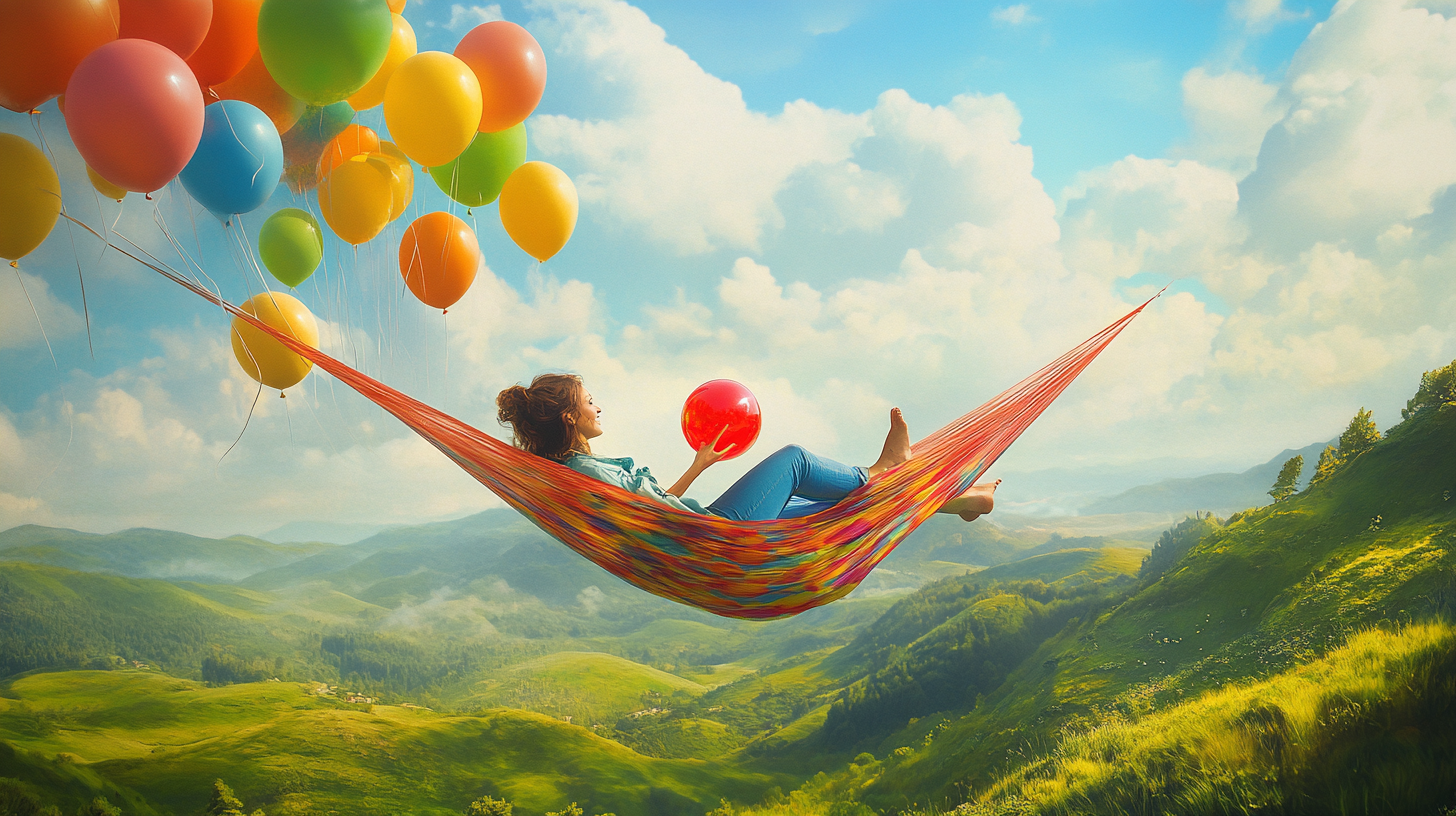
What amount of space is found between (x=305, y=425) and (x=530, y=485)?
73.9 inches

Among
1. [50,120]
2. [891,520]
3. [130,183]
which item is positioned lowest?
[891,520]

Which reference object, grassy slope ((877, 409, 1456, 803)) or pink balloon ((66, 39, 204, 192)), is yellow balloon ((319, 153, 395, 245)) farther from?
grassy slope ((877, 409, 1456, 803))

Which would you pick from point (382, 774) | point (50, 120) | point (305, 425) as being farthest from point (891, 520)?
point (382, 774)

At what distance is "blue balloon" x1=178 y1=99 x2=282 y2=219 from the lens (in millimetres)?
2174

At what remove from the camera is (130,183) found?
1.89m

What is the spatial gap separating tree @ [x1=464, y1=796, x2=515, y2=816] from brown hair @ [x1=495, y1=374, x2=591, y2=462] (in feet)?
37.1

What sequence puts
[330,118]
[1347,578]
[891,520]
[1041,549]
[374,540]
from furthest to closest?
[374,540] < [1041,549] < [1347,578] < [330,118] < [891,520]

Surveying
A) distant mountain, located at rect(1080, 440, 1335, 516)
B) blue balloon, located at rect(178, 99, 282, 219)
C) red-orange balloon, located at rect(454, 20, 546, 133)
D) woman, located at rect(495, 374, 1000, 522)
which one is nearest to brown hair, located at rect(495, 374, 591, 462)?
woman, located at rect(495, 374, 1000, 522)

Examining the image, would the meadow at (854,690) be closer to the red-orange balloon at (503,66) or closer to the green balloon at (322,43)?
the red-orange balloon at (503,66)

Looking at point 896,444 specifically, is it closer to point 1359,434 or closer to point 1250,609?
point 1250,609

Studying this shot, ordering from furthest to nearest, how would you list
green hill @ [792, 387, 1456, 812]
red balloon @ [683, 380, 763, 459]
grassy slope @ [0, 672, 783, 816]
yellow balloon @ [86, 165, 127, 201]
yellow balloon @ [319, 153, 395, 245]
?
grassy slope @ [0, 672, 783, 816]
green hill @ [792, 387, 1456, 812]
yellow balloon @ [319, 153, 395, 245]
yellow balloon @ [86, 165, 127, 201]
red balloon @ [683, 380, 763, 459]

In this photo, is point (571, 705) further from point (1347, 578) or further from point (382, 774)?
point (1347, 578)

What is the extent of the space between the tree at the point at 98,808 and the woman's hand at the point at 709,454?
33.8 ft

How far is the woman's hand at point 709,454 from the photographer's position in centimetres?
197
